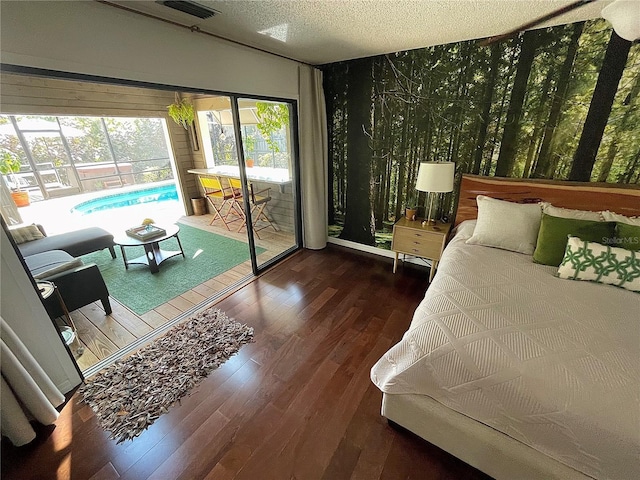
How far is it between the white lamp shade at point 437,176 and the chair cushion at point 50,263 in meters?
3.29

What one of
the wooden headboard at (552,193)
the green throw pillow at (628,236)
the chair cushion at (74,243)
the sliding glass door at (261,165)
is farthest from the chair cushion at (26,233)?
the green throw pillow at (628,236)

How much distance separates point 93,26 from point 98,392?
2183mm

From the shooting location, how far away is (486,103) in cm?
235

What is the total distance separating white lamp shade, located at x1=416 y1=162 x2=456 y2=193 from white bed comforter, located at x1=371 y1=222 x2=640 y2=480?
44.2 inches

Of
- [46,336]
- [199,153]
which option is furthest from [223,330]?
[199,153]

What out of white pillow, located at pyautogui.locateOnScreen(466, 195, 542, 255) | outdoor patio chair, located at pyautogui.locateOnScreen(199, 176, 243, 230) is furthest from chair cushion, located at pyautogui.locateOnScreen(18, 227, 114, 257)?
white pillow, located at pyautogui.locateOnScreen(466, 195, 542, 255)

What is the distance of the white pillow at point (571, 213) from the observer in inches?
74.9

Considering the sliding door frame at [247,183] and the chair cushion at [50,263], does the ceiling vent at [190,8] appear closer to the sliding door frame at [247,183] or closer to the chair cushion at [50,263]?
the sliding door frame at [247,183]

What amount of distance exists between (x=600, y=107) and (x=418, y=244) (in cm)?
170

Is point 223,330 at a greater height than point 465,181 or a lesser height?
lesser

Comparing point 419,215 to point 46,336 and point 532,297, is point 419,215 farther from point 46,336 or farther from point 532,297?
point 46,336

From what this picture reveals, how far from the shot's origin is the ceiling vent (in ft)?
4.81

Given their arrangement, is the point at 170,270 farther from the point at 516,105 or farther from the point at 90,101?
the point at 516,105

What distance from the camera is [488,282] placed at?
161 centimetres
